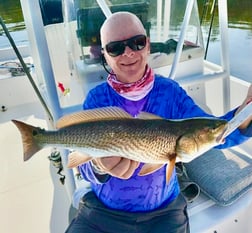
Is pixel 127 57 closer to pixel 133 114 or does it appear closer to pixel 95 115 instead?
pixel 133 114

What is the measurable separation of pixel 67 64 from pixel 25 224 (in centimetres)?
116

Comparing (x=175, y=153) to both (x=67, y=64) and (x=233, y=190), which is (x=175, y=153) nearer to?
(x=233, y=190)

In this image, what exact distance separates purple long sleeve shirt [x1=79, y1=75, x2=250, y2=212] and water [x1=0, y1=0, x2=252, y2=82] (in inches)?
72.9

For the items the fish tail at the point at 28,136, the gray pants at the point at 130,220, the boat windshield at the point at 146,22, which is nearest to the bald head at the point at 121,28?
the fish tail at the point at 28,136

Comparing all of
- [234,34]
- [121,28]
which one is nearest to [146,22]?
[121,28]

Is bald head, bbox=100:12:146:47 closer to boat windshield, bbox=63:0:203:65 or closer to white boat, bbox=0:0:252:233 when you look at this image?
white boat, bbox=0:0:252:233

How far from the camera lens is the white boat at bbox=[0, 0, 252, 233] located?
66.2 inches

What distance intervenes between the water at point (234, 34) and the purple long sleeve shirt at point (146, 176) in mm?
1851

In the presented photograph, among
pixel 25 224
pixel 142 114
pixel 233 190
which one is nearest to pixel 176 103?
pixel 142 114

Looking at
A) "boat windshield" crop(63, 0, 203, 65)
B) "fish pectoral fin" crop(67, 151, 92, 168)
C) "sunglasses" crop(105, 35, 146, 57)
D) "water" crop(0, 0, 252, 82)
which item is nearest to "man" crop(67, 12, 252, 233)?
"sunglasses" crop(105, 35, 146, 57)

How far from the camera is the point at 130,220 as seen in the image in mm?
1426

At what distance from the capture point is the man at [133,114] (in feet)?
4.44

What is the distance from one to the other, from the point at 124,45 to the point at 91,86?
0.72 meters

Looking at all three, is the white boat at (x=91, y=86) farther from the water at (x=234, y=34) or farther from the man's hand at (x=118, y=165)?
the water at (x=234, y=34)
